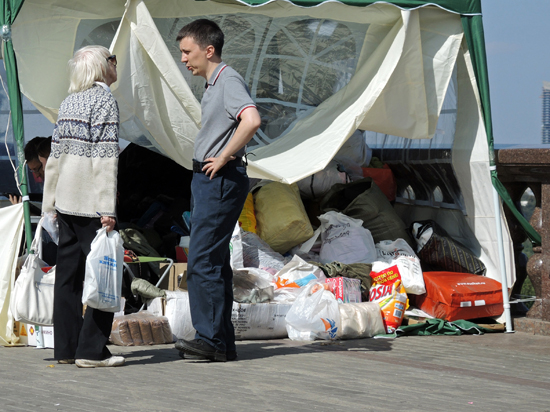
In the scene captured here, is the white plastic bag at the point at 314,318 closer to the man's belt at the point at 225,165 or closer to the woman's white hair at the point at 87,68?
the man's belt at the point at 225,165

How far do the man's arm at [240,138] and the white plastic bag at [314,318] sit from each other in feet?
4.98

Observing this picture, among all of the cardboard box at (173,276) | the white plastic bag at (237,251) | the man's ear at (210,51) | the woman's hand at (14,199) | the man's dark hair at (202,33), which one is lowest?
the cardboard box at (173,276)

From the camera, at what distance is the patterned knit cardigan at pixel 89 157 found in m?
4.37

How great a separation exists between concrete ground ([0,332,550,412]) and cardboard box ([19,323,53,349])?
9 cm

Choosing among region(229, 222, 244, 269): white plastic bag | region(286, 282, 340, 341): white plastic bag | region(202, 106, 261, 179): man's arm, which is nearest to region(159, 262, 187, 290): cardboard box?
region(229, 222, 244, 269): white plastic bag

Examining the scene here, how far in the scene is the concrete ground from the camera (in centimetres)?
363

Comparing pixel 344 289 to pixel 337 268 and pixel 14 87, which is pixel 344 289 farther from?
pixel 14 87

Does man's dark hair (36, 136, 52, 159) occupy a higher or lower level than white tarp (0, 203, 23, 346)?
higher

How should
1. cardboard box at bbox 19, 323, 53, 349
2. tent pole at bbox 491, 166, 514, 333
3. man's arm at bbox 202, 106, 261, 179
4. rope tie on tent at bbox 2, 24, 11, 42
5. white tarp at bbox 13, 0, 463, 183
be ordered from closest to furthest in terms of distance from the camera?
man's arm at bbox 202, 106, 261, 179 → cardboard box at bbox 19, 323, 53, 349 → rope tie on tent at bbox 2, 24, 11, 42 → white tarp at bbox 13, 0, 463, 183 → tent pole at bbox 491, 166, 514, 333

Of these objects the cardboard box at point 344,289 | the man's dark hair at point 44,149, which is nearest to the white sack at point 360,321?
the cardboard box at point 344,289

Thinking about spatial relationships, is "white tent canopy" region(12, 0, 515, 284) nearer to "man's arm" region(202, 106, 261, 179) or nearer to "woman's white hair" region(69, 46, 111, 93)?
"woman's white hair" region(69, 46, 111, 93)

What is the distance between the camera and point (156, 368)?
4.43 m

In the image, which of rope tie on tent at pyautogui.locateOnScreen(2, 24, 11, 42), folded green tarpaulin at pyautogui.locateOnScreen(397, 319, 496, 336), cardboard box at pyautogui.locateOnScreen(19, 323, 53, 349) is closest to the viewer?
cardboard box at pyautogui.locateOnScreen(19, 323, 53, 349)

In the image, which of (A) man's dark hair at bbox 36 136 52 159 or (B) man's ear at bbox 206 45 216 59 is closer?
(B) man's ear at bbox 206 45 216 59
